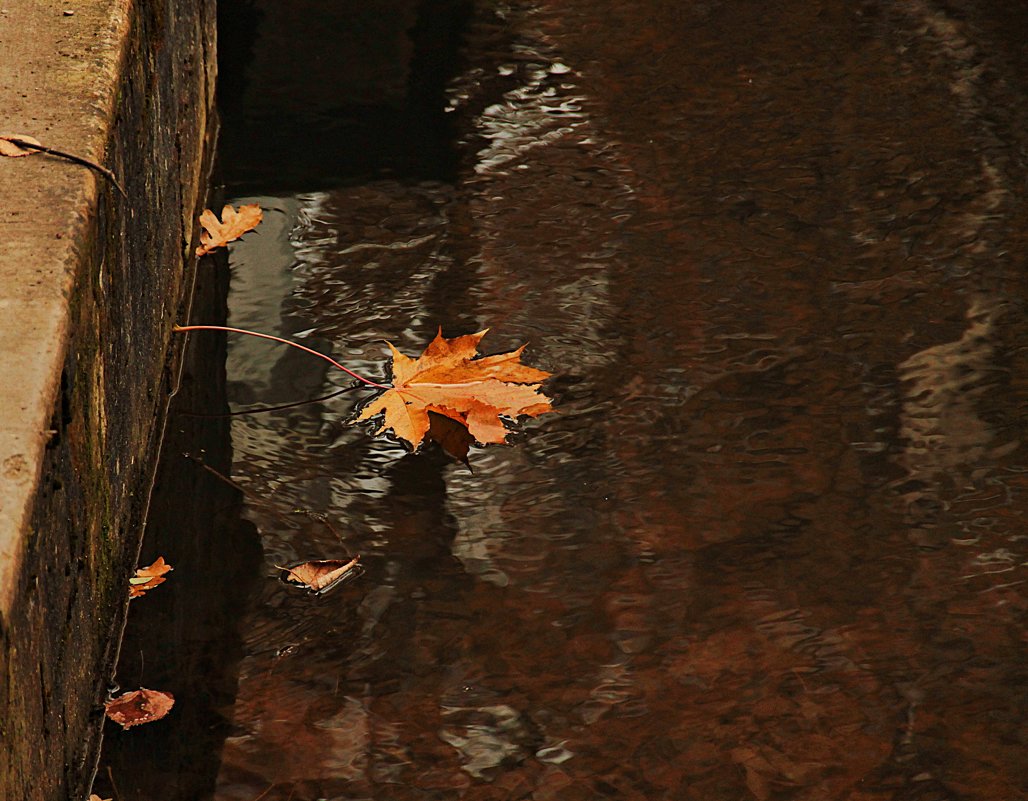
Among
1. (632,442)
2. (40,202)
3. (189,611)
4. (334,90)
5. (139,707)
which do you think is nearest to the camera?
(40,202)

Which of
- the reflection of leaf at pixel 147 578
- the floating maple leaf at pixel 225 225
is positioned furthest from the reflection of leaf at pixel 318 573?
the floating maple leaf at pixel 225 225

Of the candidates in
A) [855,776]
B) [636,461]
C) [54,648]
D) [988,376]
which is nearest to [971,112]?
[988,376]

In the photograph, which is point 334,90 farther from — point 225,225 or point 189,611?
point 189,611

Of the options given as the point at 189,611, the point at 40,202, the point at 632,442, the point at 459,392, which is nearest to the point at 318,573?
the point at 189,611

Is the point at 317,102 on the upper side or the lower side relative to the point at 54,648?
upper

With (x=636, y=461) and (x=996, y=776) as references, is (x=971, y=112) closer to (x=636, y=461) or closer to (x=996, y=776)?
(x=636, y=461)

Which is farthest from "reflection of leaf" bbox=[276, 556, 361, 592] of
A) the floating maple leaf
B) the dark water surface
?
the floating maple leaf

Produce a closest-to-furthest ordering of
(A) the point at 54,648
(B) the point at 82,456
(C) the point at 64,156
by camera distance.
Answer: (A) the point at 54,648 < (B) the point at 82,456 < (C) the point at 64,156
